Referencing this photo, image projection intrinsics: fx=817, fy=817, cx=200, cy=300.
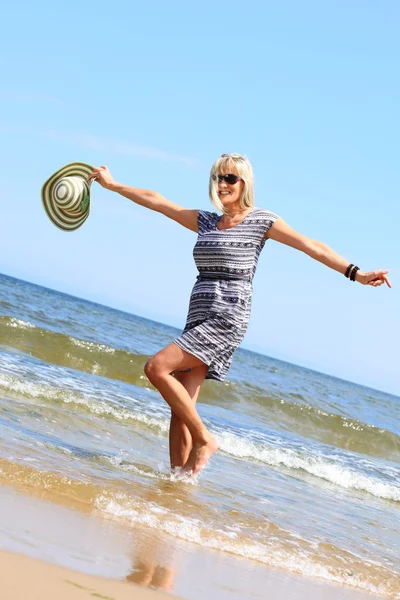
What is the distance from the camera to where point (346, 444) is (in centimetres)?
1511

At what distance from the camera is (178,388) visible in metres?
5.10

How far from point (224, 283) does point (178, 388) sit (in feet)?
2.35

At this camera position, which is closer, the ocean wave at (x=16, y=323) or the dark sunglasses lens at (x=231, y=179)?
the dark sunglasses lens at (x=231, y=179)

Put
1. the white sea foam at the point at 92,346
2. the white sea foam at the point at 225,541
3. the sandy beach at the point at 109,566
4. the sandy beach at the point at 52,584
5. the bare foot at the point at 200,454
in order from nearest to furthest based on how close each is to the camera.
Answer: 1. the sandy beach at the point at 52,584
2. the sandy beach at the point at 109,566
3. the white sea foam at the point at 225,541
4. the bare foot at the point at 200,454
5. the white sea foam at the point at 92,346

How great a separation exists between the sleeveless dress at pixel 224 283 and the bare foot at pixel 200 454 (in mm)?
553

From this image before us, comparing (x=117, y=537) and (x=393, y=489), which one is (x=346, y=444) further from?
(x=117, y=537)

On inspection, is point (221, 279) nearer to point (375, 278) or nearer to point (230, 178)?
point (230, 178)

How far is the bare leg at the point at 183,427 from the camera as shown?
5.29 metres

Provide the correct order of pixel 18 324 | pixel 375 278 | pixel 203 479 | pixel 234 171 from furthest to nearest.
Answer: pixel 18 324 → pixel 203 479 → pixel 234 171 → pixel 375 278

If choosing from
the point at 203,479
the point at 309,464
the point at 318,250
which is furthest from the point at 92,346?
the point at 318,250

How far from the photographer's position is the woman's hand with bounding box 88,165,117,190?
5438 millimetres

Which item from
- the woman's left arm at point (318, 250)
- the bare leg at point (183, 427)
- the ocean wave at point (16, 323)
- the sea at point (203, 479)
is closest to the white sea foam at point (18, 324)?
the ocean wave at point (16, 323)

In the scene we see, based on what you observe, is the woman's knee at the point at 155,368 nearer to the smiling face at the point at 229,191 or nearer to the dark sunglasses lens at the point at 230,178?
the smiling face at the point at 229,191

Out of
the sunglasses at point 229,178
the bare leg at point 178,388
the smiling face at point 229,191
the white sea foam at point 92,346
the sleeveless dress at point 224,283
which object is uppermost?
the sunglasses at point 229,178
